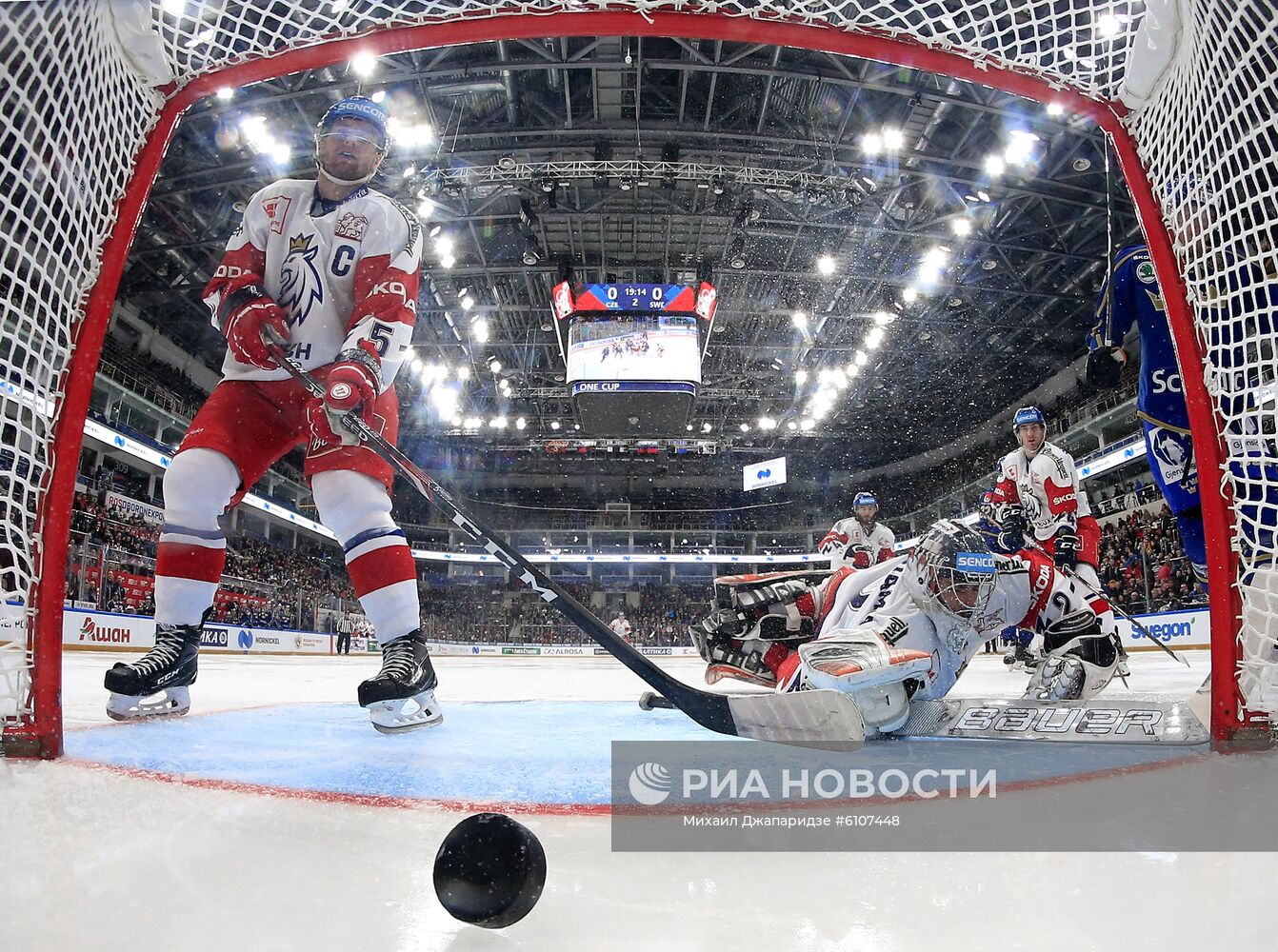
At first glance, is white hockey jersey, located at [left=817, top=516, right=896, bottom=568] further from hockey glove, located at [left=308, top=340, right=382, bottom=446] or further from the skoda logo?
the skoda logo

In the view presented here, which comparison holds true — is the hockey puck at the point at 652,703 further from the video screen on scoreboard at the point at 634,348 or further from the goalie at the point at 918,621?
the video screen on scoreboard at the point at 634,348

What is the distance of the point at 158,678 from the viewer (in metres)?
1.90

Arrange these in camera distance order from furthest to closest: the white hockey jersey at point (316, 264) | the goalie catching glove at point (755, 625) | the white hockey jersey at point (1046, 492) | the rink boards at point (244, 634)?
the rink boards at point (244, 634) → the white hockey jersey at point (1046, 492) → the goalie catching glove at point (755, 625) → the white hockey jersey at point (316, 264)

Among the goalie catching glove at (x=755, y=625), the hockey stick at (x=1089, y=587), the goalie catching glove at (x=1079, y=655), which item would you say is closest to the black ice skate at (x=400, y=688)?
the goalie catching glove at (x=755, y=625)

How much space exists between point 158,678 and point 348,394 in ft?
2.99

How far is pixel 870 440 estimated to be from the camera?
2559cm

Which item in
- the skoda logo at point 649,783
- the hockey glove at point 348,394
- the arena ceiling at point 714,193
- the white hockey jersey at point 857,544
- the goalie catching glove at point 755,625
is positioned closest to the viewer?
the skoda logo at point 649,783

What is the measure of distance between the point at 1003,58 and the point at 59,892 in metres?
2.20

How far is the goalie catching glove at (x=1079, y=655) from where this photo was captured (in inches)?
89.0

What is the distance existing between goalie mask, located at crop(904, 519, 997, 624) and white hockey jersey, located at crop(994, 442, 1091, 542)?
2.32 m

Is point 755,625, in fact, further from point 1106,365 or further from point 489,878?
point 489,878

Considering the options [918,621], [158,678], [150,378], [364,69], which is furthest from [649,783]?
[150,378]

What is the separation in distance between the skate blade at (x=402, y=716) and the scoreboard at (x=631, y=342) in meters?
9.79

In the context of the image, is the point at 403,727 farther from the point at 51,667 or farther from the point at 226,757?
the point at 51,667
